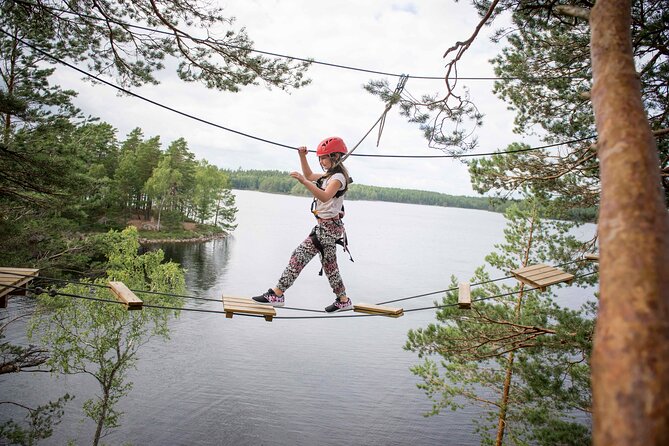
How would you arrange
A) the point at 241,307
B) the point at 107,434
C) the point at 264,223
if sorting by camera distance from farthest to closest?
the point at 264,223
the point at 107,434
the point at 241,307

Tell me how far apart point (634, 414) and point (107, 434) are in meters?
23.0

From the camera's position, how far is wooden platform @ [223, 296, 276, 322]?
5220mm

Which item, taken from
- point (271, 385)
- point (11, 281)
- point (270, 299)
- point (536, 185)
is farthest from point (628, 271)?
point (271, 385)

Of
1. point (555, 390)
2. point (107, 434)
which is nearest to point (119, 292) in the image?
point (555, 390)

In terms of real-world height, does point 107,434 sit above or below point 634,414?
below

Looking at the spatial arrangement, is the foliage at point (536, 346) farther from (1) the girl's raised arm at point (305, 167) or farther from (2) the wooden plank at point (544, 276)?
(1) the girl's raised arm at point (305, 167)

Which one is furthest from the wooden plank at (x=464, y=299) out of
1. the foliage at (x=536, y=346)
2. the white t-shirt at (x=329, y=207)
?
the white t-shirt at (x=329, y=207)

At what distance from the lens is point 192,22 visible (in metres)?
7.42

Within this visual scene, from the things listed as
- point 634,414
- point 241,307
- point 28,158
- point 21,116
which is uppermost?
point 21,116

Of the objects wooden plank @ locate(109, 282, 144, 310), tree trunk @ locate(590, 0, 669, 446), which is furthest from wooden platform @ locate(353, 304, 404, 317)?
tree trunk @ locate(590, 0, 669, 446)

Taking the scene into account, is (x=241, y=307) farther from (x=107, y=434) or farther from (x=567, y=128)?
(x=107, y=434)

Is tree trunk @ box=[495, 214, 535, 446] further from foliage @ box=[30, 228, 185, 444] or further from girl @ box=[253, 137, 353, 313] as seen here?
foliage @ box=[30, 228, 185, 444]

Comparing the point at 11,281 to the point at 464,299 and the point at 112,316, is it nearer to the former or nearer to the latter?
the point at 464,299

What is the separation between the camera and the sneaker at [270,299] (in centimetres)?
564
